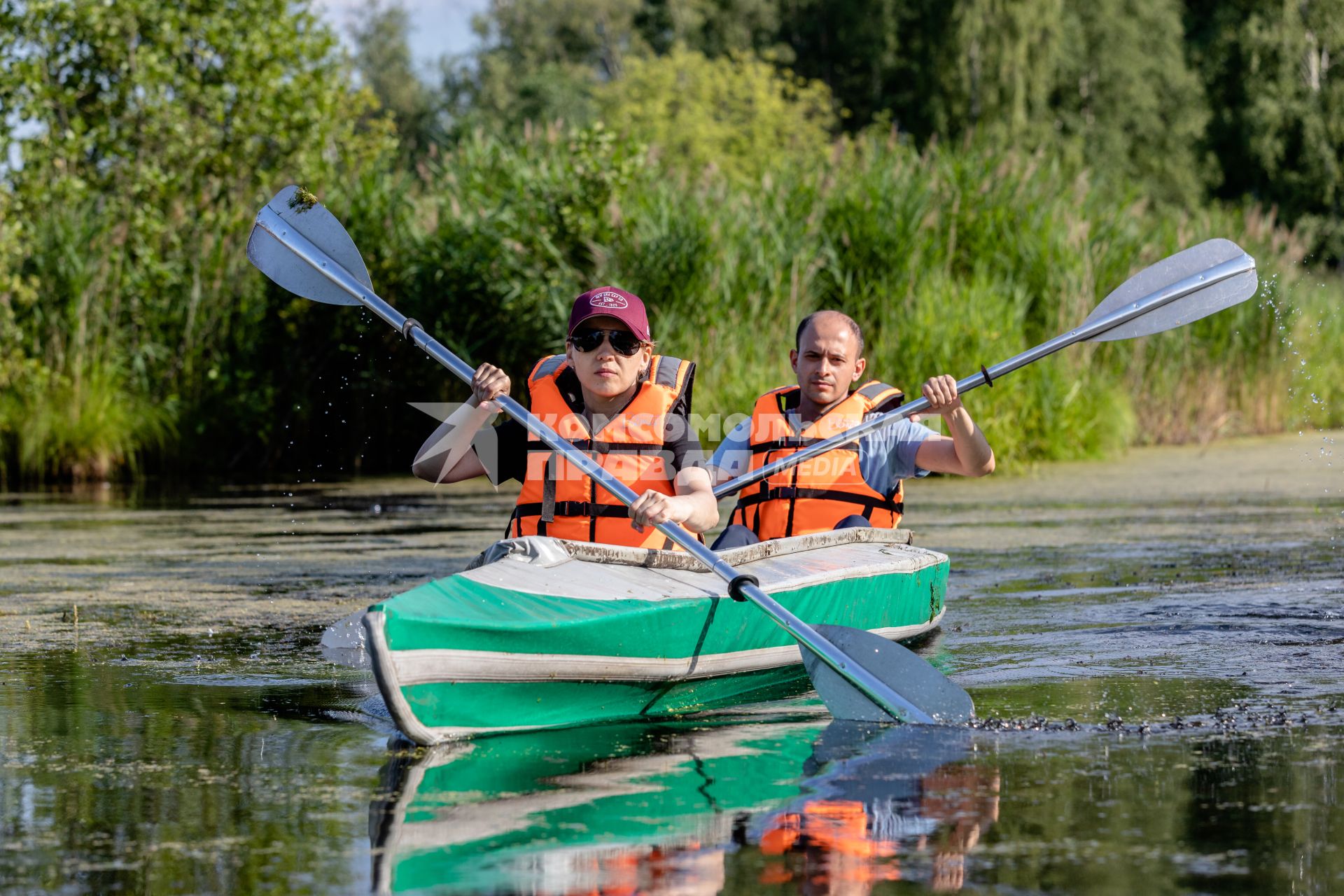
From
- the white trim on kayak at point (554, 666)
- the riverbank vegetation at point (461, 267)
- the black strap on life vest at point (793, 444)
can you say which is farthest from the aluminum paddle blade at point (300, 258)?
the riverbank vegetation at point (461, 267)

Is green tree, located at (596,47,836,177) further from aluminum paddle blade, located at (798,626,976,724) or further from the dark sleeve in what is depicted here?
aluminum paddle blade, located at (798,626,976,724)

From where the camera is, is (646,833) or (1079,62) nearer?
(646,833)

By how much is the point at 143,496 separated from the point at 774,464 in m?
6.25

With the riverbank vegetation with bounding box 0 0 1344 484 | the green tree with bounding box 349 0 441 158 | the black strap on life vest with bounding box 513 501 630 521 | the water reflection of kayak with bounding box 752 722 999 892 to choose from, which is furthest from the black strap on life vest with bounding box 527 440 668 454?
the green tree with bounding box 349 0 441 158

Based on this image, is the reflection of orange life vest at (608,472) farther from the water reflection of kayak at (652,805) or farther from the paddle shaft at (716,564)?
the water reflection of kayak at (652,805)

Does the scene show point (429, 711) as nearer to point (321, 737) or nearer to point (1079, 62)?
point (321, 737)

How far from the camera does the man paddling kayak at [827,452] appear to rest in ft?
16.7

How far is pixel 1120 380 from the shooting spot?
11.9m

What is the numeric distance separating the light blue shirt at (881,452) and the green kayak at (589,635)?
2.03 ft

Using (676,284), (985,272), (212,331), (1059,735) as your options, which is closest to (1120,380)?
(985,272)

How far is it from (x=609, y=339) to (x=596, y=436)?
0.31 m

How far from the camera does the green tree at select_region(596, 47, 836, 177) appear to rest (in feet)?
101

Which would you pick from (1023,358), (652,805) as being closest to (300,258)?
(1023,358)

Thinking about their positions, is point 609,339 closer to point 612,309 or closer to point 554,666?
point 612,309
